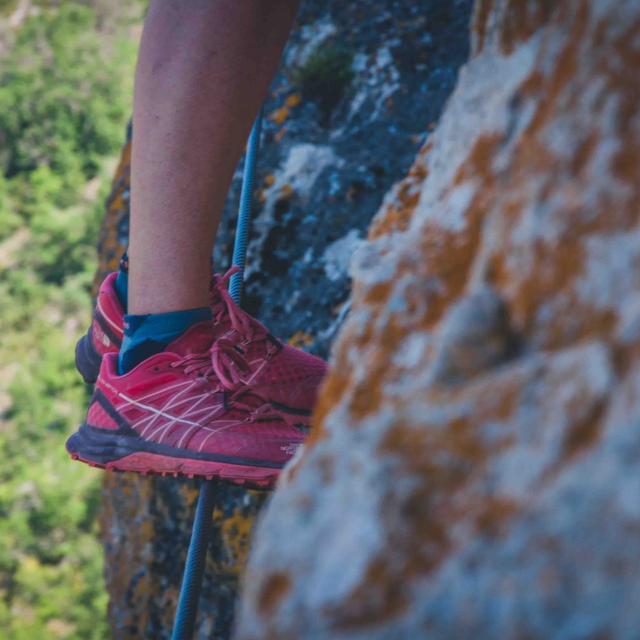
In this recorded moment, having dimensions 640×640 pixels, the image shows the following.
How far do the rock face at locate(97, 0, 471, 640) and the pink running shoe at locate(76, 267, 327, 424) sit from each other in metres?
0.49

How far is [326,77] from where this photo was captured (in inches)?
83.2

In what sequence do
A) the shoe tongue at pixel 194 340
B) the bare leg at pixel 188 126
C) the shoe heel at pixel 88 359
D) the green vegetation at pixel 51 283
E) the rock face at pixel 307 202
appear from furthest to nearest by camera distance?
the green vegetation at pixel 51 283 < the rock face at pixel 307 202 < the shoe heel at pixel 88 359 < the shoe tongue at pixel 194 340 < the bare leg at pixel 188 126

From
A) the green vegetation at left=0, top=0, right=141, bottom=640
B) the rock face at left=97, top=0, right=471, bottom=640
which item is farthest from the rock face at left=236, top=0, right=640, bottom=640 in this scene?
the green vegetation at left=0, top=0, right=141, bottom=640

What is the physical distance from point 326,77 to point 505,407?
1841 mm

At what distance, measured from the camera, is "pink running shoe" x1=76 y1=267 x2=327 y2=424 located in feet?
3.58

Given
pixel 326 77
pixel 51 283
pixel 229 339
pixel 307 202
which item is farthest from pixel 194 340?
pixel 51 283

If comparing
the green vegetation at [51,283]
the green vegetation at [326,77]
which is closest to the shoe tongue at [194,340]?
the green vegetation at [326,77]

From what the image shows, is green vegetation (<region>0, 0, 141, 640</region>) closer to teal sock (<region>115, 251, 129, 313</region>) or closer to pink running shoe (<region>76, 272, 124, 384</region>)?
pink running shoe (<region>76, 272, 124, 384</region>)

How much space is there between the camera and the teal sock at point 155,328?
1052 mm

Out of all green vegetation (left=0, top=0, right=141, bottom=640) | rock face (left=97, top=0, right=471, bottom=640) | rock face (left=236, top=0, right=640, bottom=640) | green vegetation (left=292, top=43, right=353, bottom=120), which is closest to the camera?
rock face (left=236, top=0, right=640, bottom=640)

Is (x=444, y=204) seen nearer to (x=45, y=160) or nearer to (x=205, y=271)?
(x=205, y=271)

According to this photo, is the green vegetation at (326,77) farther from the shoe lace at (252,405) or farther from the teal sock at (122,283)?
the shoe lace at (252,405)

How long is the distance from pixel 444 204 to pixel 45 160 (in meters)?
19.7

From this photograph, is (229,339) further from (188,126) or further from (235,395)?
(188,126)
